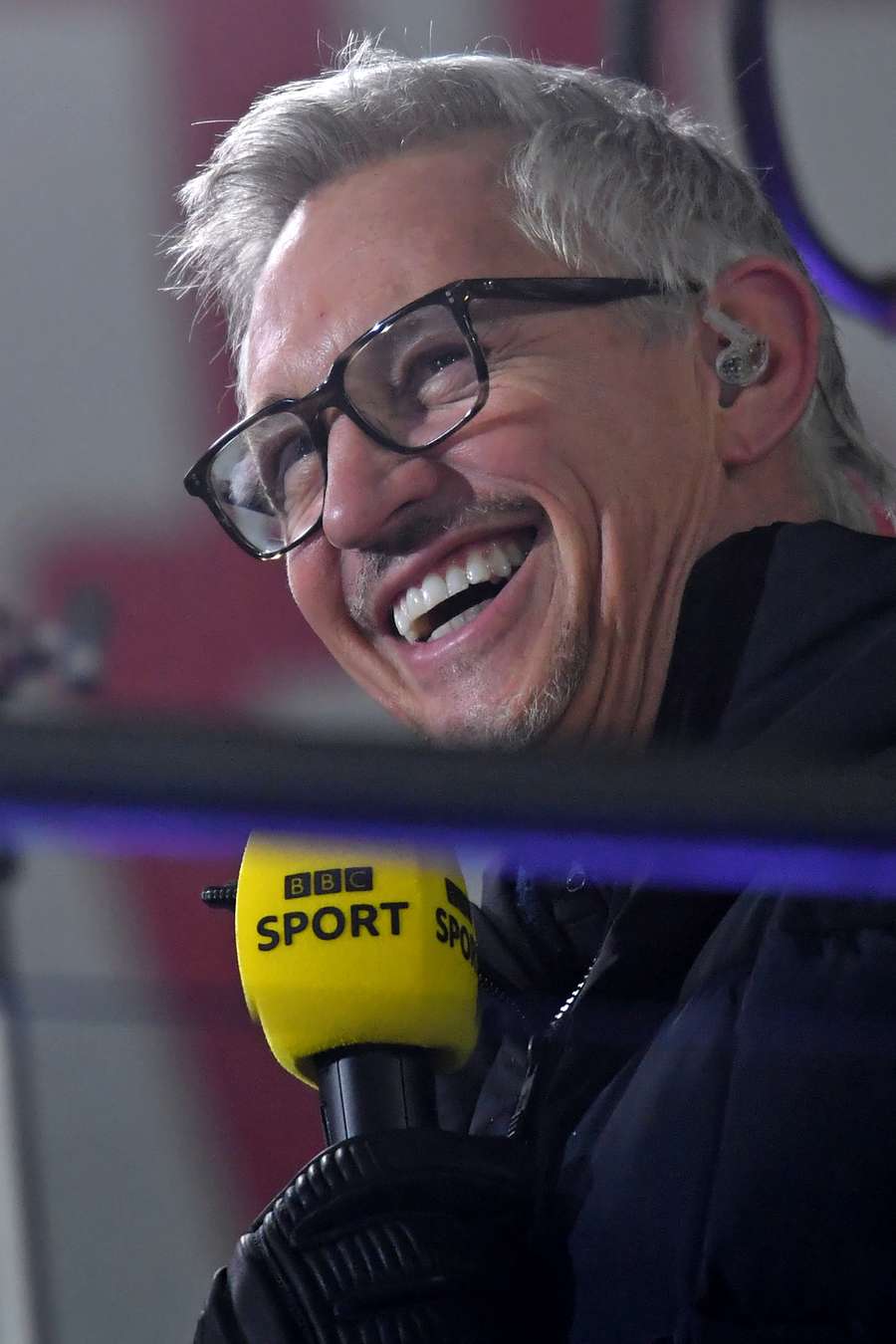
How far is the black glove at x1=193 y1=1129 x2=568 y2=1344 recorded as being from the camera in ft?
1.69

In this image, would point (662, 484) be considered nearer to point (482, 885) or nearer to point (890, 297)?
point (482, 885)

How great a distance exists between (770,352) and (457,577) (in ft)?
0.79

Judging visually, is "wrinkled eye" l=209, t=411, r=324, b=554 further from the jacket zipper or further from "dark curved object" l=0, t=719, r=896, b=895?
"dark curved object" l=0, t=719, r=896, b=895

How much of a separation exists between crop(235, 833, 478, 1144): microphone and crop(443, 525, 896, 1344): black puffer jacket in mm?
58

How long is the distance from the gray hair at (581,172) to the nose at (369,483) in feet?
0.55

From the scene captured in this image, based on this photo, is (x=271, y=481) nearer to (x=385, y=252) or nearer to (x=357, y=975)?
(x=385, y=252)

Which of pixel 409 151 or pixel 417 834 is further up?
pixel 409 151

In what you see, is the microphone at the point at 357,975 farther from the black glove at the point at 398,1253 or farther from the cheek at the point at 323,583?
the cheek at the point at 323,583

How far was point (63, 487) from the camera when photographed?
1.58 meters

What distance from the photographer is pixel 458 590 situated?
37.9 inches

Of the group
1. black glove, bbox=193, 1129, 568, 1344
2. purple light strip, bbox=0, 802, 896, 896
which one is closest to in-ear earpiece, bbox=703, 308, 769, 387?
black glove, bbox=193, 1129, 568, 1344

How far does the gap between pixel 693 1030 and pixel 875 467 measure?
0.54m

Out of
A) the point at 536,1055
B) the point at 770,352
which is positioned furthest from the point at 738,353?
the point at 536,1055

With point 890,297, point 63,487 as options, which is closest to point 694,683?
point 890,297
